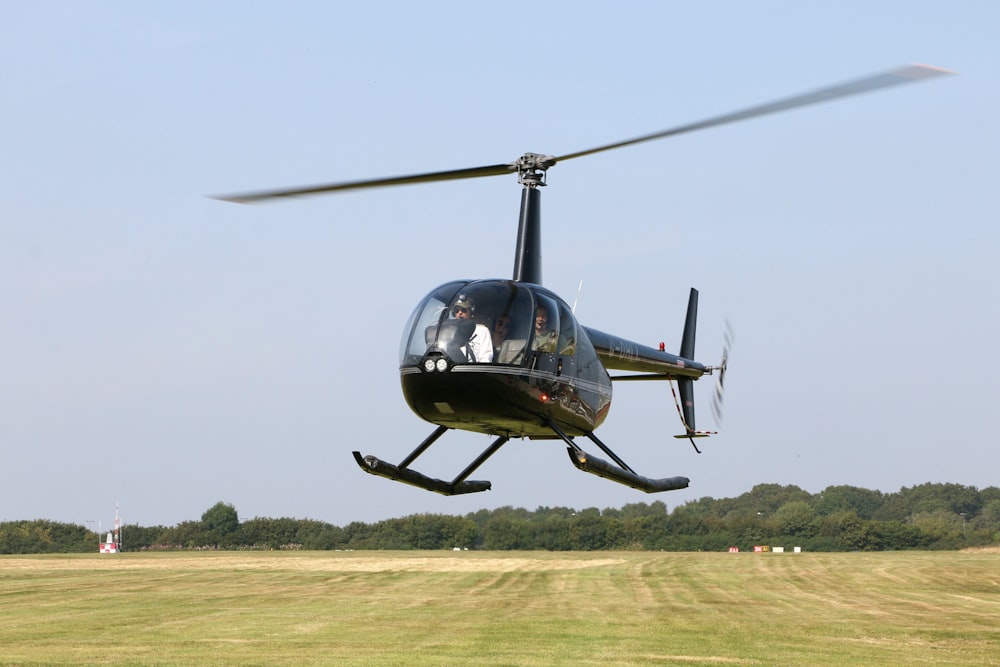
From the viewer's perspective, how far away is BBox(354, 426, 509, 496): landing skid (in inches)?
667

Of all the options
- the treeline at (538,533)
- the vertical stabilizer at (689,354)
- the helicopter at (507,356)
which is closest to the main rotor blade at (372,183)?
the helicopter at (507,356)

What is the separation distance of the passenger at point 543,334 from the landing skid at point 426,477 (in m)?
2.07

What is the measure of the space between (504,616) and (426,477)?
1951 cm

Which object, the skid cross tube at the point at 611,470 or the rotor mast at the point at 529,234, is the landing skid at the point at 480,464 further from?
the rotor mast at the point at 529,234

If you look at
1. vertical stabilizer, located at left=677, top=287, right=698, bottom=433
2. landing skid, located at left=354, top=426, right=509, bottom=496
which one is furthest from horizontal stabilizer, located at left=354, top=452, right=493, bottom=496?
vertical stabilizer, located at left=677, top=287, right=698, bottom=433

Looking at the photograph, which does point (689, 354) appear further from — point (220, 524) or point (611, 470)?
point (220, 524)

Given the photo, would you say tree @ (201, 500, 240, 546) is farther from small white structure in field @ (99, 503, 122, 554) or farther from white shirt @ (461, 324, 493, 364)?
white shirt @ (461, 324, 493, 364)

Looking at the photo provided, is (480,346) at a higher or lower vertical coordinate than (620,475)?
higher

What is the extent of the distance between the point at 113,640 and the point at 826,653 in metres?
17.8

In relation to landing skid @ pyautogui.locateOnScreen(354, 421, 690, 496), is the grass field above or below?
below

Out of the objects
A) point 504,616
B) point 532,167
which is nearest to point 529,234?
point 532,167

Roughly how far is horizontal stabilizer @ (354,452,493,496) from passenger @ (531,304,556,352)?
306 centimetres

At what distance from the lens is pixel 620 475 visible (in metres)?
17.1

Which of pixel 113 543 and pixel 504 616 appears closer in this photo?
pixel 504 616
